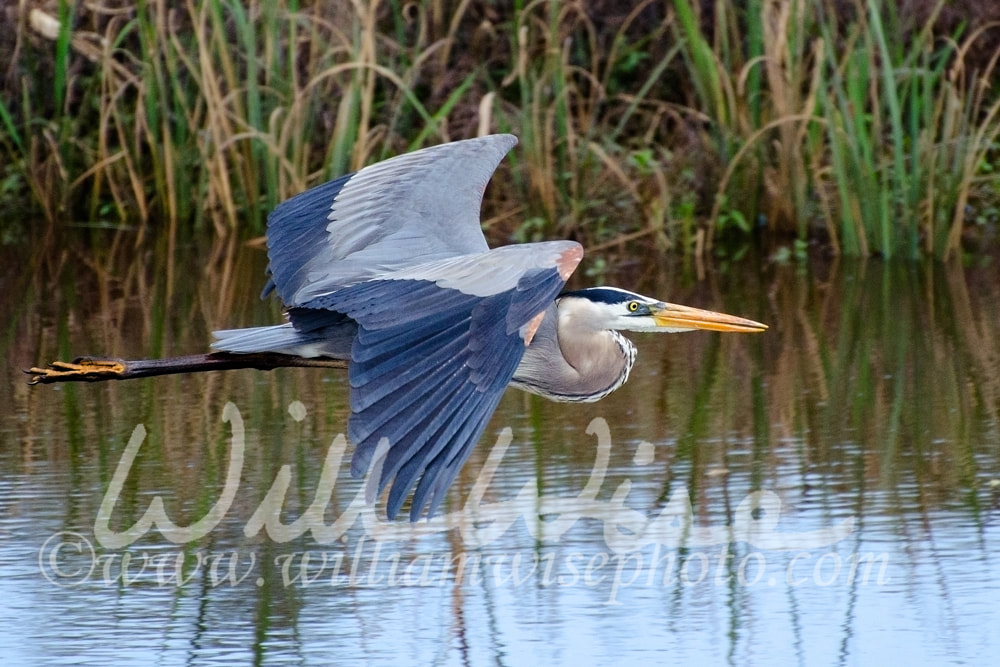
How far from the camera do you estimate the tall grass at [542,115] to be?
319 inches

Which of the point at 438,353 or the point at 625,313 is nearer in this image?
the point at 438,353

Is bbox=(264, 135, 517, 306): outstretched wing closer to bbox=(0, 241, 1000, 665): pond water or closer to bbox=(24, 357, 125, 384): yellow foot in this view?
bbox=(24, 357, 125, 384): yellow foot

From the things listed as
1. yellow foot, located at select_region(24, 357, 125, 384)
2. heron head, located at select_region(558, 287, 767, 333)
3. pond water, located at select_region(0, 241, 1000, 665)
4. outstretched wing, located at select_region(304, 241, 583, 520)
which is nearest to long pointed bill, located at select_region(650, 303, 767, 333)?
heron head, located at select_region(558, 287, 767, 333)

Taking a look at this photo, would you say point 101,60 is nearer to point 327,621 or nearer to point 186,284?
point 186,284

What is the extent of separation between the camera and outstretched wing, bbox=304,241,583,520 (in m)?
3.61

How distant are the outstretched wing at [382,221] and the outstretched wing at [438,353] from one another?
2.22 ft

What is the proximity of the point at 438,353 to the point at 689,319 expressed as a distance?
53.3 inches

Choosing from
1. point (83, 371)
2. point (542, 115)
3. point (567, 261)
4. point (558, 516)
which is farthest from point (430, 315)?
point (542, 115)

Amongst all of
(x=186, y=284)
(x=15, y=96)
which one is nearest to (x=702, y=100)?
(x=186, y=284)

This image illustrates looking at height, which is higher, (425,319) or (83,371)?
(425,319)

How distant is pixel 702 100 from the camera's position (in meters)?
8.64

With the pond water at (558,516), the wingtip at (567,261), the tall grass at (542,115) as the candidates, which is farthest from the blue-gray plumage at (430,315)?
the tall grass at (542,115)

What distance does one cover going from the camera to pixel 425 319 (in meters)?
4.00

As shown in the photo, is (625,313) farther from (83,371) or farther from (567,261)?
(83,371)
